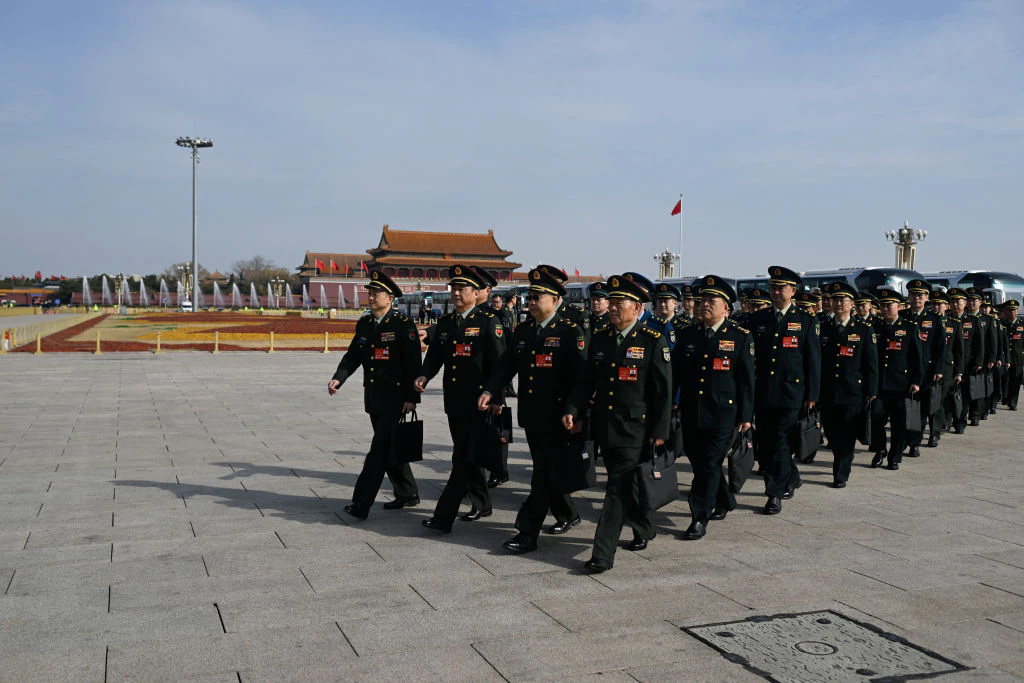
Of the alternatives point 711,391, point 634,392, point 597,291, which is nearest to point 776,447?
point 711,391

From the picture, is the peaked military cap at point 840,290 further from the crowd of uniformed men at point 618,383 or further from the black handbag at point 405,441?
the black handbag at point 405,441

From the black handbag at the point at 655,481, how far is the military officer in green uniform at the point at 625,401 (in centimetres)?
3

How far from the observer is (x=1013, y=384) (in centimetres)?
1350

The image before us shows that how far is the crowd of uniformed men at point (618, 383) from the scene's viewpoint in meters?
5.21

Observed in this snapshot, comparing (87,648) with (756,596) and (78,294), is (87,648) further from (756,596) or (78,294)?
(78,294)

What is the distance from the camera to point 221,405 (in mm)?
13242

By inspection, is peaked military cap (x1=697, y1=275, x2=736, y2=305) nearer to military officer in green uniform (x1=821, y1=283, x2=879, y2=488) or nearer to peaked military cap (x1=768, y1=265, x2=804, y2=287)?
peaked military cap (x1=768, y1=265, x2=804, y2=287)

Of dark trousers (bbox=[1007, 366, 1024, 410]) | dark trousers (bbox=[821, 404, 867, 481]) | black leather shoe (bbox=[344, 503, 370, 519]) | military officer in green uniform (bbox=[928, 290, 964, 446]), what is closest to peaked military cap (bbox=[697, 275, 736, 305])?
dark trousers (bbox=[821, 404, 867, 481])

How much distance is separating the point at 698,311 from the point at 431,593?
9.30 ft

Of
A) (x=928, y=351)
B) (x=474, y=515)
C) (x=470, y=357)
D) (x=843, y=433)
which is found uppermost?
(x=470, y=357)

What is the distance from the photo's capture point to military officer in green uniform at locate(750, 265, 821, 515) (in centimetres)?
662

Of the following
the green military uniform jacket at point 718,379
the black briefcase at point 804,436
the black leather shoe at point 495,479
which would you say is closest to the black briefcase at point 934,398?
the black briefcase at point 804,436

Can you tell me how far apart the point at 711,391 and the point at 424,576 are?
239 centimetres

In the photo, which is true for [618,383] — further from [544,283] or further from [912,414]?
[912,414]
